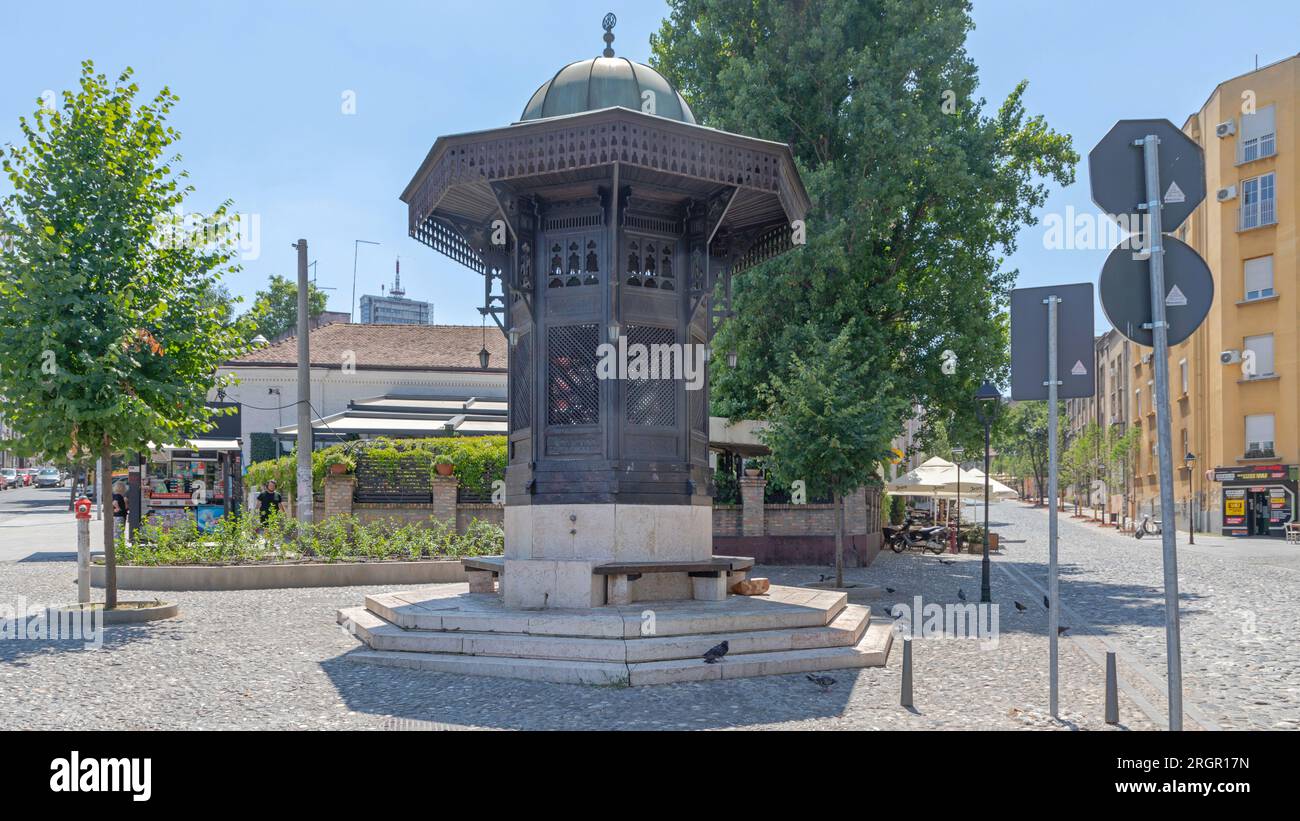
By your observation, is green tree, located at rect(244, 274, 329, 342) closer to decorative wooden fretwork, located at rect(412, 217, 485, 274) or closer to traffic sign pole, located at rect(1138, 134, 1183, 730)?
decorative wooden fretwork, located at rect(412, 217, 485, 274)

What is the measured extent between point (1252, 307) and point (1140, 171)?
45660 mm

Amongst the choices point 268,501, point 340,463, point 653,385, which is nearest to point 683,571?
point 653,385

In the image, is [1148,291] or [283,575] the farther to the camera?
[283,575]

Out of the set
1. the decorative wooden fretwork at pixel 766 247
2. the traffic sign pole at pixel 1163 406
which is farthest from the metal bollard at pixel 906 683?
the decorative wooden fretwork at pixel 766 247

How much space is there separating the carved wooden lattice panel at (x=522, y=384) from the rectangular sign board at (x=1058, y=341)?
233 inches

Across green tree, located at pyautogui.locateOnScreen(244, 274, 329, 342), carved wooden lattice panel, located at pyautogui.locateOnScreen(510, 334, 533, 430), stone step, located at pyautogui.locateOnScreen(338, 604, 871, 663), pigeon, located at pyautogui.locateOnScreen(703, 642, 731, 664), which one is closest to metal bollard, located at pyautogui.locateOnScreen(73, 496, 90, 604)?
stone step, located at pyautogui.locateOnScreen(338, 604, 871, 663)

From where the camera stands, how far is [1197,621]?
14.3 m

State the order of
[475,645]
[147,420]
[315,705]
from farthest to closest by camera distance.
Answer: [147,420]
[475,645]
[315,705]

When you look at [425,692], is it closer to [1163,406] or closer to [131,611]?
[1163,406]

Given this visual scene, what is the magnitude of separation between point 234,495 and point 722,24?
18443 mm

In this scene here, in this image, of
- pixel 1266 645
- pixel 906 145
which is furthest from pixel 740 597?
pixel 906 145

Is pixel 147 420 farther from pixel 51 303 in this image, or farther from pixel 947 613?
pixel 947 613

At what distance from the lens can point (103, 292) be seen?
42.3 ft

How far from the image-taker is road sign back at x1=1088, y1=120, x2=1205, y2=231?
18.0 feet
